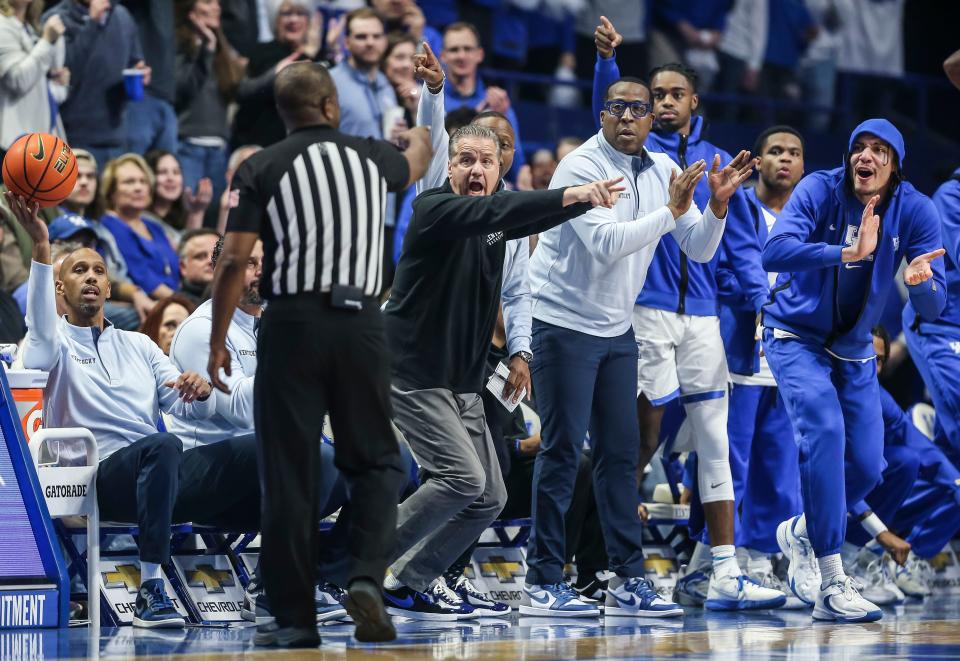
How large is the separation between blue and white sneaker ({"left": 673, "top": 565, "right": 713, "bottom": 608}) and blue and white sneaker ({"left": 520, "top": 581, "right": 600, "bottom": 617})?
0.96 meters

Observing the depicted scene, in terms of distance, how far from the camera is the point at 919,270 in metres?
7.30

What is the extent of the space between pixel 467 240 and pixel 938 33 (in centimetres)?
1390

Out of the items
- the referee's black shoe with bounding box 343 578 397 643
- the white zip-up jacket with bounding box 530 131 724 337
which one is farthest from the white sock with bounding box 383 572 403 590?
the referee's black shoe with bounding box 343 578 397 643

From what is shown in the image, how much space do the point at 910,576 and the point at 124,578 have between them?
464 cm

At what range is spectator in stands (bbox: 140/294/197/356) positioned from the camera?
334 inches

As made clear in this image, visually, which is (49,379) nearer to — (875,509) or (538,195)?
(538,195)

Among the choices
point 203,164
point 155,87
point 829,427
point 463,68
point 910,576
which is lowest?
point 910,576

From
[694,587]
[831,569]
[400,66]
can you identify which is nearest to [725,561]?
[694,587]

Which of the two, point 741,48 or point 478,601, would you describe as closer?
point 478,601

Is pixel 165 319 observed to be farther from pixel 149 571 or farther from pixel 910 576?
pixel 910 576

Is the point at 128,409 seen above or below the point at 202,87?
below

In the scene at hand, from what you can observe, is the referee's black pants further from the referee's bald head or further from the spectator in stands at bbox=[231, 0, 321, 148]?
the spectator in stands at bbox=[231, 0, 321, 148]

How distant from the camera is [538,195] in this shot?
5.88 meters

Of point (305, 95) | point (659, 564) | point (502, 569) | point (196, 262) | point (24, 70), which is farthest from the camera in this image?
point (24, 70)
